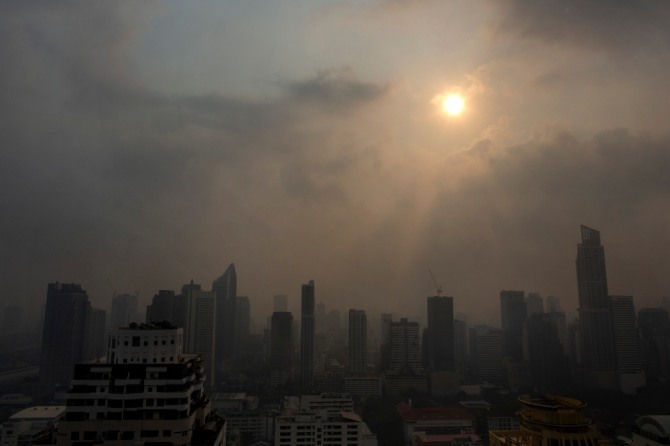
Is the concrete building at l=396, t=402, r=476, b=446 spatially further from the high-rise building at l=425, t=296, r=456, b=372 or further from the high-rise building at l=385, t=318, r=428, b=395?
the high-rise building at l=425, t=296, r=456, b=372

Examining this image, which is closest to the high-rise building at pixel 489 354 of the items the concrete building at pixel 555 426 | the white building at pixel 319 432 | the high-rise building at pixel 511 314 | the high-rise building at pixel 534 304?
the high-rise building at pixel 511 314

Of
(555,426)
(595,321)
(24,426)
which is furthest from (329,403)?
(595,321)

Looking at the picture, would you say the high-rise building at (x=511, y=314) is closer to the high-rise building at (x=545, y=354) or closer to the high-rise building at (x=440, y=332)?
the high-rise building at (x=545, y=354)

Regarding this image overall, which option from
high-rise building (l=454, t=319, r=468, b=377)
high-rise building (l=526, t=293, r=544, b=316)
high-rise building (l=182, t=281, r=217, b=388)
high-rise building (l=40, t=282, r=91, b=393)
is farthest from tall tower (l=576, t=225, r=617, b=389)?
high-rise building (l=40, t=282, r=91, b=393)

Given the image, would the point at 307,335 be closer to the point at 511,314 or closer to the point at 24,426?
the point at 511,314

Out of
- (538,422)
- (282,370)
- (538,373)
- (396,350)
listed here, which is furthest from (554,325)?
(538,422)

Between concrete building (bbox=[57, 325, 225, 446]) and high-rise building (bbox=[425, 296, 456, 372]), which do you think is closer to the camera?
concrete building (bbox=[57, 325, 225, 446])
